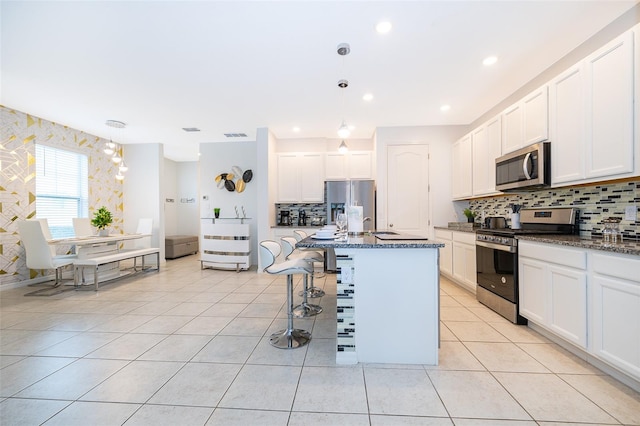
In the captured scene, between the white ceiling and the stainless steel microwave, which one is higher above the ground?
the white ceiling

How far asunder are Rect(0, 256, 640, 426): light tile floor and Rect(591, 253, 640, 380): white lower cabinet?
212mm

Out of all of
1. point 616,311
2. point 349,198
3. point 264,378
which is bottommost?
point 264,378

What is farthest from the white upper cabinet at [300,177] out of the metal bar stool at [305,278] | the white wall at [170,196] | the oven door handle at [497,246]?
the white wall at [170,196]

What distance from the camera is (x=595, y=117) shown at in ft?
7.11

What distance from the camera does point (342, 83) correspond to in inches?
124

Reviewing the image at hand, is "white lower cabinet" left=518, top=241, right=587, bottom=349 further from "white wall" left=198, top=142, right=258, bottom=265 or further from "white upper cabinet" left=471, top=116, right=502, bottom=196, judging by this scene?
"white wall" left=198, top=142, right=258, bottom=265

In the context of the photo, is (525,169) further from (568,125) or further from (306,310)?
(306,310)

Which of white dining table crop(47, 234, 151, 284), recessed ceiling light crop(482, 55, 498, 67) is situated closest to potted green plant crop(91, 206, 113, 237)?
white dining table crop(47, 234, 151, 284)

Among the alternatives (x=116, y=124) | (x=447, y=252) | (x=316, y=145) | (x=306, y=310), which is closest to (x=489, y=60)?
(x=447, y=252)

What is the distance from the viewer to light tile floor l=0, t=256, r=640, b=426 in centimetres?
152

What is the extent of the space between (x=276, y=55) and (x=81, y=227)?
190 inches

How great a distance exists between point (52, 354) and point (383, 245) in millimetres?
2909

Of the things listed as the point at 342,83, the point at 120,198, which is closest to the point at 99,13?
the point at 342,83

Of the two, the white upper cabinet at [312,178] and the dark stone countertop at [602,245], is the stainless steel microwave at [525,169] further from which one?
the white upper cabinet at [312,178]
